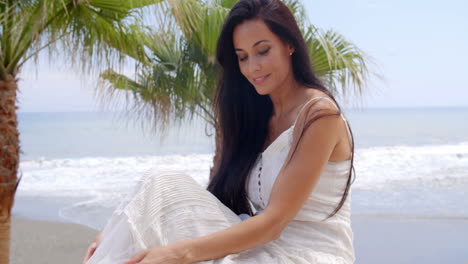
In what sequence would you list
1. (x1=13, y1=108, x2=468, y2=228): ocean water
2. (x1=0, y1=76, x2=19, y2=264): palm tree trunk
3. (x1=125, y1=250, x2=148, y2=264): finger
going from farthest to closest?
(x1=13, y1=108, x2=468, y2=228): ocean water
(x1=0, y1=76, x2=19, y2=264): palm tree trunk
(x1=125, y1=250, x2=148, y2=264): finger

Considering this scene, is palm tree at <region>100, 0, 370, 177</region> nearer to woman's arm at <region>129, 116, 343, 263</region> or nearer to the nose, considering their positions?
the nose

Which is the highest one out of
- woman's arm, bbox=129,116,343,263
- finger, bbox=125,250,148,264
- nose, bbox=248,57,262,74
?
nose, bbox=248,57,262,74

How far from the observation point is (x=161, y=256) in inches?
55.2

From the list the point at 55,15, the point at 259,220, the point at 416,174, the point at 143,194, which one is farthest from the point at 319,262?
the point at 416,174

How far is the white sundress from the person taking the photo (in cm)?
146

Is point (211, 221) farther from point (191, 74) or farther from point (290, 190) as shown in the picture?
point (191, 74)

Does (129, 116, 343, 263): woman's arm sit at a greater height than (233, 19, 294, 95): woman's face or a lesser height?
lesser

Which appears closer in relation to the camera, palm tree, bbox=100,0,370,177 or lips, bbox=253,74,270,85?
lips, bbox=253,74,270,85

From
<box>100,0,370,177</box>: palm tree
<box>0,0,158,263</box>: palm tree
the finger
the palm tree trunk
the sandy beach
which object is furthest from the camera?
the sandy beach

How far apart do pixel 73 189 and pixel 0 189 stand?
6.69m

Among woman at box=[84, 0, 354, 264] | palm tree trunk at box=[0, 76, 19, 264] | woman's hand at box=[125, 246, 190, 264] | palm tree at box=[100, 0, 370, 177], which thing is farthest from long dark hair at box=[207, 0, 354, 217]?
palm tree at box=[100, 0, 370, 177]

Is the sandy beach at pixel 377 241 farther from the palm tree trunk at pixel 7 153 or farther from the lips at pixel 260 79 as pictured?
the lips at pixel 260 79

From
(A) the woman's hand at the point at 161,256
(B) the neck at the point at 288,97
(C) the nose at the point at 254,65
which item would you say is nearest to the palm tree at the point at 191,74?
(B) the neck at the point at 288,97

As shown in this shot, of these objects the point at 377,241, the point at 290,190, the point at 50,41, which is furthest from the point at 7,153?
the point at 377,241
